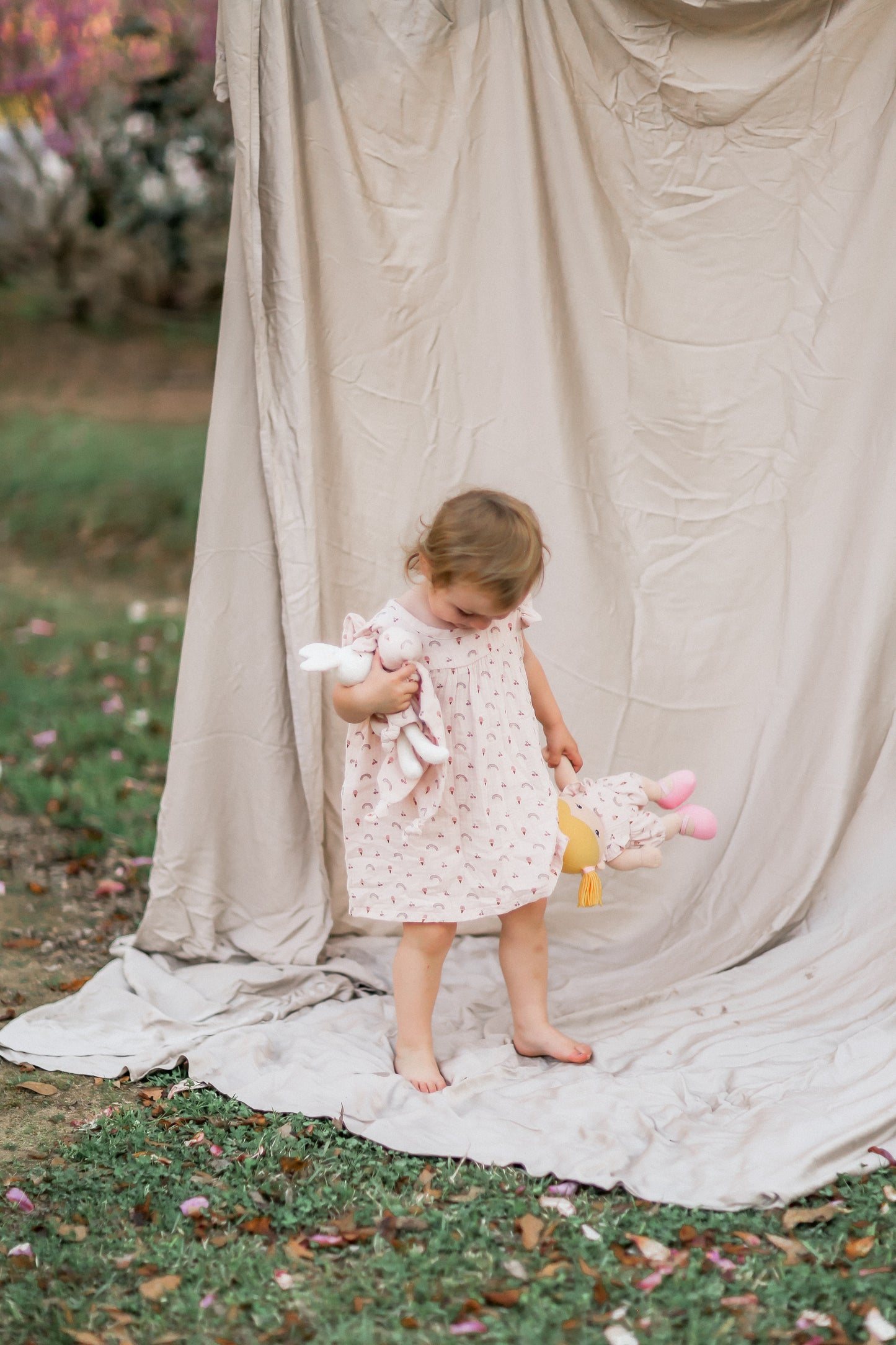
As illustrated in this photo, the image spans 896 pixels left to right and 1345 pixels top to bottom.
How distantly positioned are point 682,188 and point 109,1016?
2338mm

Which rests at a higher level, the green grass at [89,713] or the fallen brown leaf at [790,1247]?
the fallen brown leaf at [790,1247]

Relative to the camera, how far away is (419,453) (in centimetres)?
324

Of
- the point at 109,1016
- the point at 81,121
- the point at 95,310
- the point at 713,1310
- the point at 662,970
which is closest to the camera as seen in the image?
the point at 713,1310

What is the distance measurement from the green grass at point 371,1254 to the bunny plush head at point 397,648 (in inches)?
36.3

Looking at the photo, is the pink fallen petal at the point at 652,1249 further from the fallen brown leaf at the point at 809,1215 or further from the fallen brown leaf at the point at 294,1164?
the fallen brown leaf at the point at 294,1164

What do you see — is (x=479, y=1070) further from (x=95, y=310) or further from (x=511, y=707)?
(x=95, y=310)

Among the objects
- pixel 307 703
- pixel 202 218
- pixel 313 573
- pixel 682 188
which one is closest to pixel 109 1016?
pixel 307 703

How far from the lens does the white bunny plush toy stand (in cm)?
251

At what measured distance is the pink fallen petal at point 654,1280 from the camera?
2.08m

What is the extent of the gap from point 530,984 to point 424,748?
66 centimetres

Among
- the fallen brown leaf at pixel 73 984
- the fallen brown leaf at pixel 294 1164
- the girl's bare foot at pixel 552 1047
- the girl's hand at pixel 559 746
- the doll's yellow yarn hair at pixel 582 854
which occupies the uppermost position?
the girl's hand at pixel 559 746

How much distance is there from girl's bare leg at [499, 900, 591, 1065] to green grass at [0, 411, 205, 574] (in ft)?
18.0

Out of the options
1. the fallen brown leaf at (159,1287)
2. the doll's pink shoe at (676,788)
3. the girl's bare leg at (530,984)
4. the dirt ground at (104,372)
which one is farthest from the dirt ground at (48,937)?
the dirt ground at (104,372)

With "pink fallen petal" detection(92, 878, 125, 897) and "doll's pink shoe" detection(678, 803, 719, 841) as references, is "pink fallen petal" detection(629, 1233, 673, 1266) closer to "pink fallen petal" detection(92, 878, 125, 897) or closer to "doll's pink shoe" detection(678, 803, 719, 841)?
"doll's pink shoe" detection(678, 803, 719, 841)
